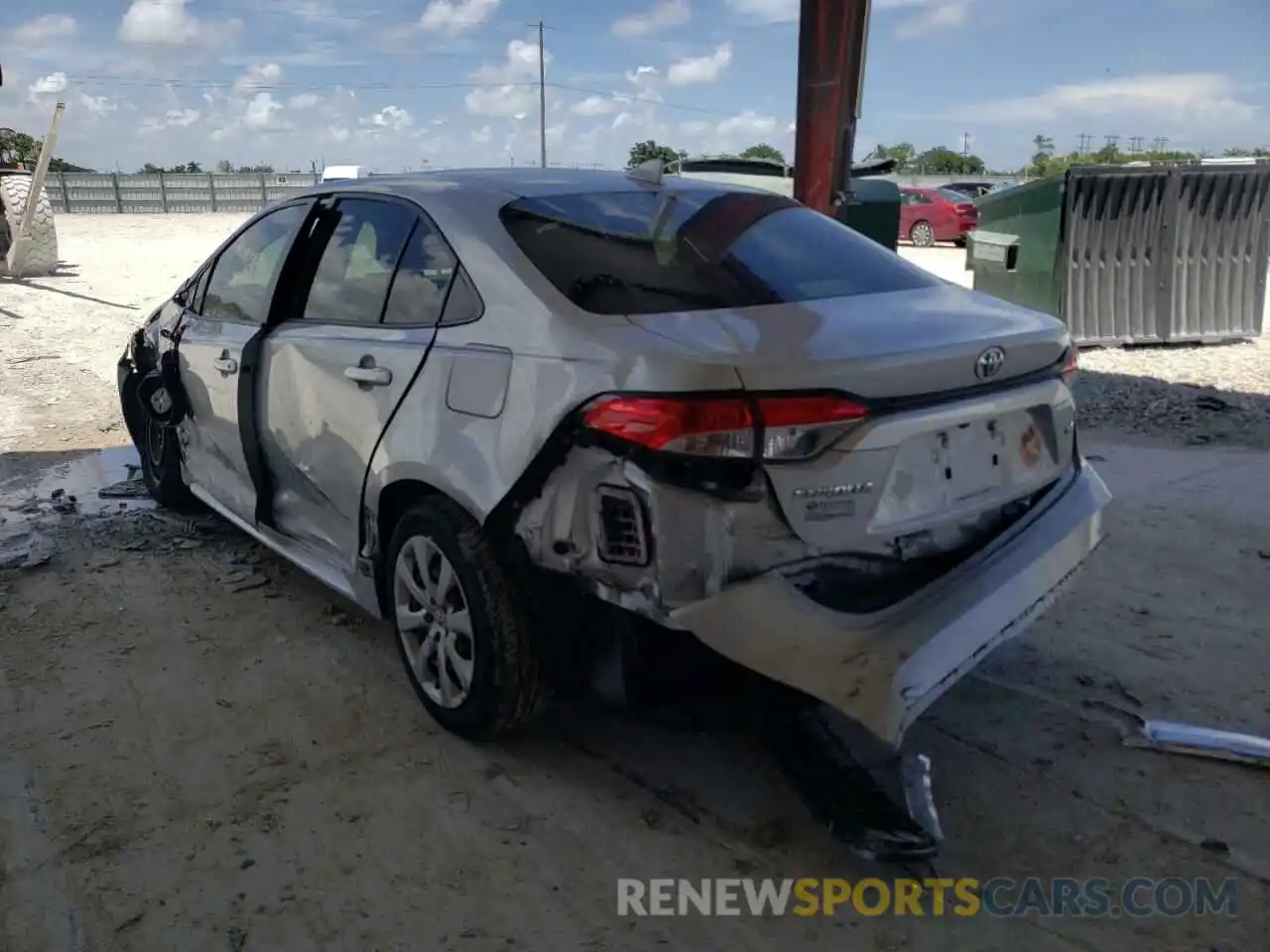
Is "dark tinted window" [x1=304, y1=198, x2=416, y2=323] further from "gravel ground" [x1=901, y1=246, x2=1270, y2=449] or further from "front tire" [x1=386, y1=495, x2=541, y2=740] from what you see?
"gravel ground" [x1=901, y1=246, x2=1270, y2=449]

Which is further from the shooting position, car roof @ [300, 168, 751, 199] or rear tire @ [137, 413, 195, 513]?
rear tire @ [137, 413, 195, 513]

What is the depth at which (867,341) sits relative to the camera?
8.55 ft

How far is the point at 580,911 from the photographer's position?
2.53 meters

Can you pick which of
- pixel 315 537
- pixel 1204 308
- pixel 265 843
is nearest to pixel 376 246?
pixel 315 537

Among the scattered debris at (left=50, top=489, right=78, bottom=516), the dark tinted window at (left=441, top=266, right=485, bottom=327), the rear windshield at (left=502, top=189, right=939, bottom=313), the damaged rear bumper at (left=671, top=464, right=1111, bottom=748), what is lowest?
the scattered debris at (left=50, top=489, right=78, bottom=516)

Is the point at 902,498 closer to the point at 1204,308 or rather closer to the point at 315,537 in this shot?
the point at 315,537

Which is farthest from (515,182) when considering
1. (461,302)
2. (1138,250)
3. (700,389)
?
(1138,250)

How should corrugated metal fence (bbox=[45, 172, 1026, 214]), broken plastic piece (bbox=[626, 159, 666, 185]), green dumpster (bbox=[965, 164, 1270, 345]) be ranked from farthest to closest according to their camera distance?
corrugated metal fence (bbox=[45, 172, 1026, 214])
green dumpster (bbox=[965, 164, 1270, 345])
broken plastic piece (bbox=[626, 159, 666, 185])

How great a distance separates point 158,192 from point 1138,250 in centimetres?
3616

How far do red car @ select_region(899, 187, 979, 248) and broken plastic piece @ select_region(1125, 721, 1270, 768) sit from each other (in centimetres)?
2034

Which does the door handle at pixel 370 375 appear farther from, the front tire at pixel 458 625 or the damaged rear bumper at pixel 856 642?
the damaged rear bumper at pixel 856 642

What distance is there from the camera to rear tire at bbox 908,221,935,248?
22.7 m

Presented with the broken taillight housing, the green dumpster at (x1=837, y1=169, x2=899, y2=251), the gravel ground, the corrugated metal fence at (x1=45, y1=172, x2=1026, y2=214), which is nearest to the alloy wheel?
the broken taillight housing

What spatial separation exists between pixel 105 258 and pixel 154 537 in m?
15.7
